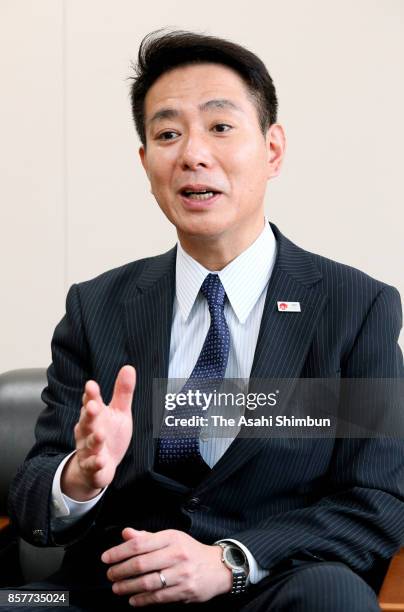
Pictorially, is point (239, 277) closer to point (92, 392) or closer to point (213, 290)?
point (213, 290)

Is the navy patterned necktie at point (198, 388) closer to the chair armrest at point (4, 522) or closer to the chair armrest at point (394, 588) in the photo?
the chair armrest at point (394, 588)

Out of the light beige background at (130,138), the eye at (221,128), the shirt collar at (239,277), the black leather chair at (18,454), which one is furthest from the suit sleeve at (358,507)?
the light beige background at (130,138)

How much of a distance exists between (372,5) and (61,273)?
1249 mm

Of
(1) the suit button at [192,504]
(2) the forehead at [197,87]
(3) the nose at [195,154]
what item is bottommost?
(1) the suit button at [192,504]

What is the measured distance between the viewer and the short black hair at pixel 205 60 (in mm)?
1950

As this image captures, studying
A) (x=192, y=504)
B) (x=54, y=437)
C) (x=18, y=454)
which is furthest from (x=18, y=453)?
(x=192, y=504)

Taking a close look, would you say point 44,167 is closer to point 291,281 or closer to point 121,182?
point 121,182

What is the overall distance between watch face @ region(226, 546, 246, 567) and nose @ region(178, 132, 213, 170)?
720 mm

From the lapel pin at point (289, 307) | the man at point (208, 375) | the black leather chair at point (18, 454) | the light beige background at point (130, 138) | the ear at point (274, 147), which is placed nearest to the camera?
the man at point (208, 375)

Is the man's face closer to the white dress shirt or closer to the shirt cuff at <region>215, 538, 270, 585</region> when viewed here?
the white dress shirt

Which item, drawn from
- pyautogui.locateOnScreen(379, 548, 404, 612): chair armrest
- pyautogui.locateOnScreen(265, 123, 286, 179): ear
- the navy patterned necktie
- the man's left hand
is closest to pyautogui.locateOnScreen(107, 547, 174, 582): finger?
the man's left hand

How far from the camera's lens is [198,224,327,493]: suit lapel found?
176cm

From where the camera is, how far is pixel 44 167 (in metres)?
3.07

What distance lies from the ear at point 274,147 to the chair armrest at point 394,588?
822mm
